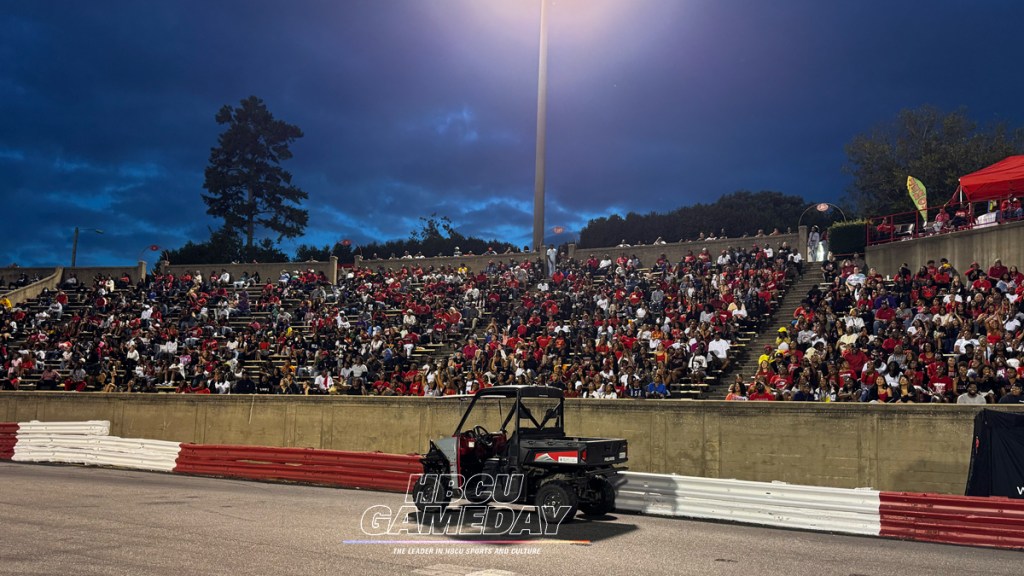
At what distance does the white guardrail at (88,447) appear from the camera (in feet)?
70.3

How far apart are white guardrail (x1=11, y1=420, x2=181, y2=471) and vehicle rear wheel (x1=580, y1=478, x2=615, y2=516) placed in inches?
489

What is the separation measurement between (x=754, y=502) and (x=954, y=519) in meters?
3.00

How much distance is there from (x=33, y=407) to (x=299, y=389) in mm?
9359

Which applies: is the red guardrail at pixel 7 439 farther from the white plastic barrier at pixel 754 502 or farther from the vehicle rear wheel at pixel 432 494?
the white plastic barrier at pixel 754 502

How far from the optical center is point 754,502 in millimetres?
13625

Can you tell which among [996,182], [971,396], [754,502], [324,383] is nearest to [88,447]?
[324,383]

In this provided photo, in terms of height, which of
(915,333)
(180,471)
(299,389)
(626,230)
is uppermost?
(626,230)

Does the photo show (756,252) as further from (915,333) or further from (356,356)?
(356,356)

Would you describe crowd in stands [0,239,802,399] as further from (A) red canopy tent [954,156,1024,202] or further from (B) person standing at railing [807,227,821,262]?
(A) red canopy tent [954,156,1024,202]

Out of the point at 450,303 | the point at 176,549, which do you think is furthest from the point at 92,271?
the point at 176,549

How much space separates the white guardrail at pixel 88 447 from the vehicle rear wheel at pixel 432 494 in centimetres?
1024

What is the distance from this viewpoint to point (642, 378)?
813 inches

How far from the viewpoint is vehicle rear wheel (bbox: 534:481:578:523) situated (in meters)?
12.7

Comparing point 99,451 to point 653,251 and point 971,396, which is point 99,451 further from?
point 971,396
